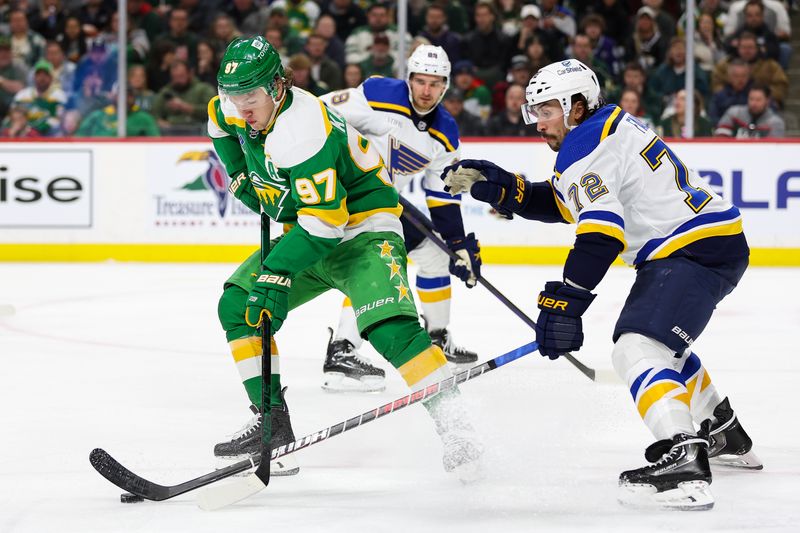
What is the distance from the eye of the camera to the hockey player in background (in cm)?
263

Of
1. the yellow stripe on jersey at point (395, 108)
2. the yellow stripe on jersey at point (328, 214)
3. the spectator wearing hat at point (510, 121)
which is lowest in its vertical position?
the spectator wearing hat at point (510, 121)

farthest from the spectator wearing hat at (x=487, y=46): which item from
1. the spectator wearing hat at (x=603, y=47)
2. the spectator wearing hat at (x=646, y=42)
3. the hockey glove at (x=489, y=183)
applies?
the hockey glove at (x=489, y=183)

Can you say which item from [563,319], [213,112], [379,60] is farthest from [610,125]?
[379,60]

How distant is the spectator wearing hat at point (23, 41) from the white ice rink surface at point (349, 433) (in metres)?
2.73

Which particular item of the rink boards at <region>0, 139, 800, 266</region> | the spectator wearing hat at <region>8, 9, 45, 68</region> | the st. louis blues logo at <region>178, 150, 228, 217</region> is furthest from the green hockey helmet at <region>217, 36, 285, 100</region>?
the spectator wearing hat at <region>8, 9, 45, 68</region>

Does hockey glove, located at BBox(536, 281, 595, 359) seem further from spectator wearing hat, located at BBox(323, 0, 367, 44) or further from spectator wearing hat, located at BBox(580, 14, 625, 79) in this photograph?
spectator wearing hat, located at BBox(323, 0, 367, 44)

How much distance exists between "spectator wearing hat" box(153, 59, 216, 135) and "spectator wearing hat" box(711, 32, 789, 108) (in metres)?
3.40

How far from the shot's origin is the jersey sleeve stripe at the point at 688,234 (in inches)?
111

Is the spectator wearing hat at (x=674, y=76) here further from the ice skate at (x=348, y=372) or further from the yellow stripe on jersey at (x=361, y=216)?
the yellow stripe on jersey at (x=361, y=216)

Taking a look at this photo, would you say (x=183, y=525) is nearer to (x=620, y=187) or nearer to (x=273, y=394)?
(x=273, y=394)

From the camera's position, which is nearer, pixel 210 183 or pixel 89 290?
pixel 89 290

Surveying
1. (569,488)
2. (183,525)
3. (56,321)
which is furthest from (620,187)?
(56,321)

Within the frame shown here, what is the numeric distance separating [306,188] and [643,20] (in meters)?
5.72

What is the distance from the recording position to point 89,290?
669 cm
